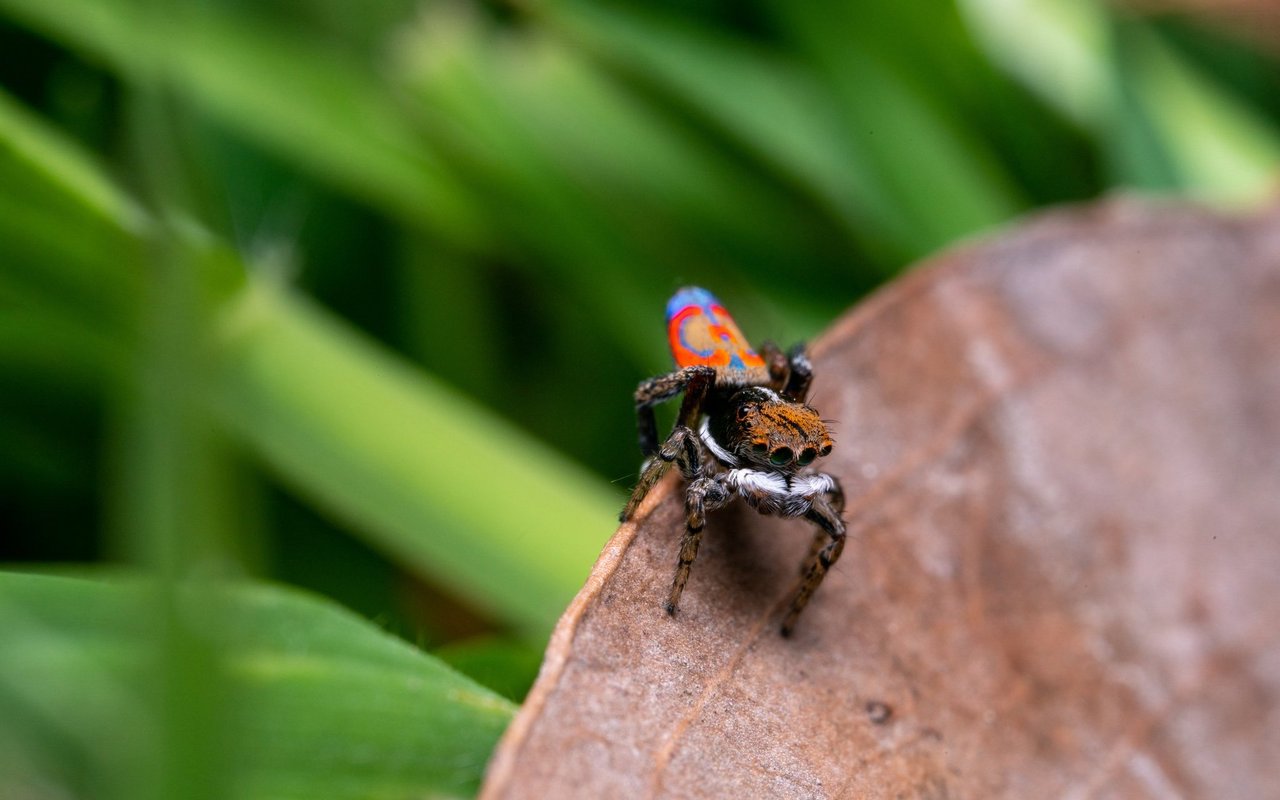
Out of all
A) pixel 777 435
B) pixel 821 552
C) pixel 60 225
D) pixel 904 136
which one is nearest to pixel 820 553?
pixel 821 552

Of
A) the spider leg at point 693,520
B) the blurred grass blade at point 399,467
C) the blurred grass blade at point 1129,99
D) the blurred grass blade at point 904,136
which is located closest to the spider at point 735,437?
the spider leg at point 693,520

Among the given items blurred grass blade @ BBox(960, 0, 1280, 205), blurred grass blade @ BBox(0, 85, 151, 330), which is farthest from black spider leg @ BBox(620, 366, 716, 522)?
blurred grass blade @ BBox(960, 0, 1280, 205)

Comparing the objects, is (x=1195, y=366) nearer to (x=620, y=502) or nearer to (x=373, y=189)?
(x=620, y=502)

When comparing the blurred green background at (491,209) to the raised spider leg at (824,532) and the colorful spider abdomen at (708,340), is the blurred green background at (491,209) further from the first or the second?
the raised spider leg at (824,532)

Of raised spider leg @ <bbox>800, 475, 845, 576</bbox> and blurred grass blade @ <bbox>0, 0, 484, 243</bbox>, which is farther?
blurred grass blade @ <bbox>0, 0, 484, 243</bbox>

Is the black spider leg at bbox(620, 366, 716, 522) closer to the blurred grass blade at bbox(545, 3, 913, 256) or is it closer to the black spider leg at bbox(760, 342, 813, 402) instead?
the black spider leg at bbox(760, 342, 813, 402)

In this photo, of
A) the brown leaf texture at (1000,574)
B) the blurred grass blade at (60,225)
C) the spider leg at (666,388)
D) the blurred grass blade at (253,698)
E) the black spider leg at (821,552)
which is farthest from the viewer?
the spider leg at (666,388)
